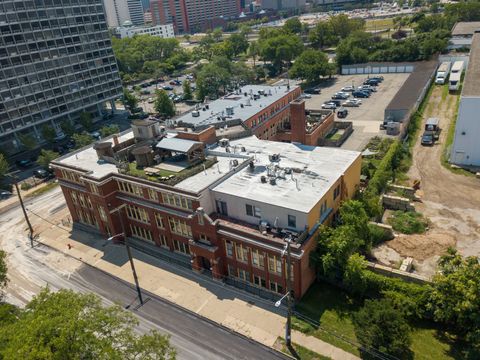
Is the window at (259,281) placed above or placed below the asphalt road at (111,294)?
above

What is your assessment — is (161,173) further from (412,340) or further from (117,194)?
(412,340)

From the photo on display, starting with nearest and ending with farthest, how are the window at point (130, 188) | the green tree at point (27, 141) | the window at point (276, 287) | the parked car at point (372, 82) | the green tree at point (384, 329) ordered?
the green tree at point (384, 329)
the window at point (276, 287)
the window at point (130, 188)
the green tree at point (27, 141)
the parked car at point (372, 82)

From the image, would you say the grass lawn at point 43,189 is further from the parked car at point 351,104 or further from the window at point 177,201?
the parked car at point 351,104

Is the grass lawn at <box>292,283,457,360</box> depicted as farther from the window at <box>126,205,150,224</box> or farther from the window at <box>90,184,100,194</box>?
the window at <box>90,184,100,194</box>

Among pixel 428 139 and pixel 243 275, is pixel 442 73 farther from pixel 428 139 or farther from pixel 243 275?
pixel 243 275

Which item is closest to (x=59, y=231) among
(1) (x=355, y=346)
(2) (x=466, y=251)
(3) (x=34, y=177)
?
(3) (x=34, y=177)

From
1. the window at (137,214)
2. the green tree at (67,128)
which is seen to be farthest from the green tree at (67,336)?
the green tree at (67,128)
